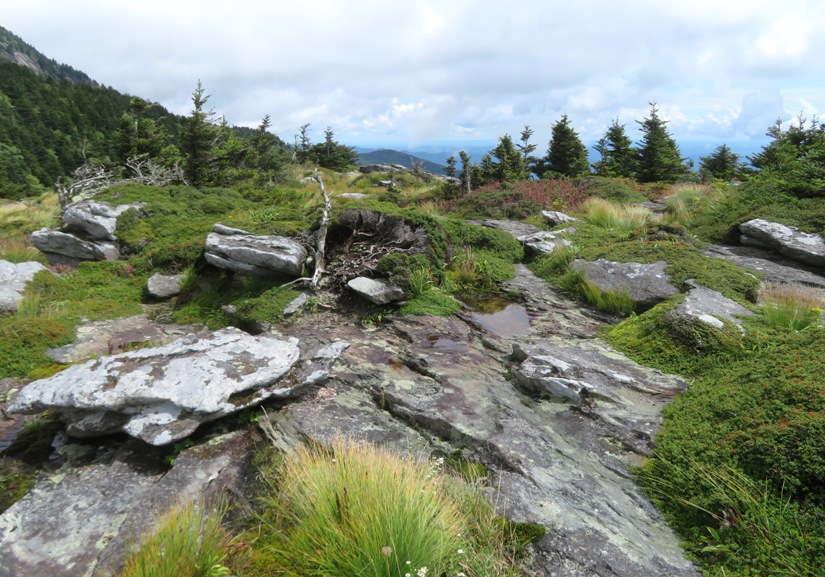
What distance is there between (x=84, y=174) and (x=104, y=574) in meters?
20.9

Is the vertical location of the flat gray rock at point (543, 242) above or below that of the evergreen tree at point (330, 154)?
below

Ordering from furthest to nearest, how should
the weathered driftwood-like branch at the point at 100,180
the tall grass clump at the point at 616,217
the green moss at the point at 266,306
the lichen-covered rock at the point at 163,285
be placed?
the weathered driftwood-like branch at the point at 100,180, the tall grass clump at the point at 616,217, the lichen-covered rock at the point at 163,285, the green moss at the point at 266,306

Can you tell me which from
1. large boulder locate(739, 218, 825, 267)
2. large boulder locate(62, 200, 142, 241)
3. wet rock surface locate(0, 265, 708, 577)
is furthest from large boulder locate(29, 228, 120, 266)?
large boulder locate(739, 218, 825, 267)

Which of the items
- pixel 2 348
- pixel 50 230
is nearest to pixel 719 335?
pixel 2 348

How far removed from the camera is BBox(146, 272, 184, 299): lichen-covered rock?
30.7 feet

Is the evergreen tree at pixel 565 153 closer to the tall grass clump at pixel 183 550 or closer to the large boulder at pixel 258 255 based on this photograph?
the large boulder at pixel 258 255

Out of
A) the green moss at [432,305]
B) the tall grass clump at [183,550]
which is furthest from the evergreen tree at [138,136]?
the tall grass clump at [183,550]

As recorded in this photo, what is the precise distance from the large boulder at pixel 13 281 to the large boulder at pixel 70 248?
1.96 metres

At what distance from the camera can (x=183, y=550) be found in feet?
9.57

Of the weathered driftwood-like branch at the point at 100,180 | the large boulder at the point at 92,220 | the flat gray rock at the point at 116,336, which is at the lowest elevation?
the flat gray rock at the point at 116,336

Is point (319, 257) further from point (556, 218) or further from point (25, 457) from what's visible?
point (556, 218)

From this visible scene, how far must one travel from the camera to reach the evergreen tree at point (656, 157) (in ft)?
87.6

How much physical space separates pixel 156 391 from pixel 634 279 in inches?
333

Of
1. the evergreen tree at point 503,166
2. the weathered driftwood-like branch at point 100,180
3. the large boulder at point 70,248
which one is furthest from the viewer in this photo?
the evergreen tree at point 503,166
